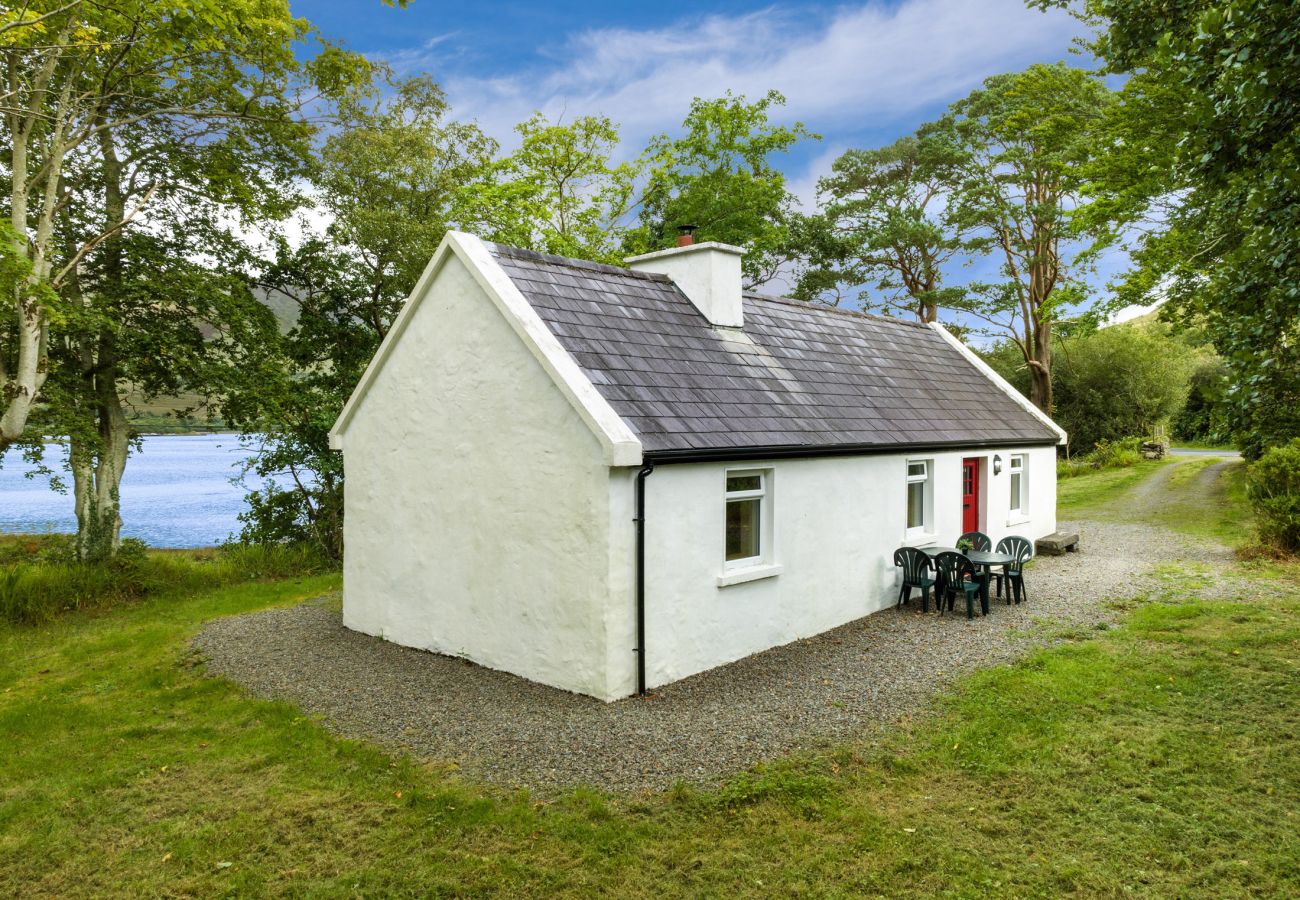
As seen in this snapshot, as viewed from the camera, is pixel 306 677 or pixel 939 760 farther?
pixel 306 677

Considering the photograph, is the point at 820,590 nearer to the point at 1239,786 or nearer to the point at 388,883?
the point at 1239,786

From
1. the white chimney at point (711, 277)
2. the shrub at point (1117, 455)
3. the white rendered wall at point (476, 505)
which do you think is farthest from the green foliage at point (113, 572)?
the shrub at point (1117, 455)

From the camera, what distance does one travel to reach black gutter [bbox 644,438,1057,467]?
8.76 meters

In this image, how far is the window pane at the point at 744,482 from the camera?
1016 cm

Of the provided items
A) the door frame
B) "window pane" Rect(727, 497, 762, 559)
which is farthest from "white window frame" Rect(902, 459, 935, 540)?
"window pane" Rect(727, 497, 762, 559)

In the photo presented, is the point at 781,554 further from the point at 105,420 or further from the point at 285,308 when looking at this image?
the point at 285,308

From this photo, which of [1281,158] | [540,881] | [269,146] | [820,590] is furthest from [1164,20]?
[269,146]

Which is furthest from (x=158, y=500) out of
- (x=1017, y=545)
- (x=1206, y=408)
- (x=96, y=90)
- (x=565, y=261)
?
(x=1206, y=408)

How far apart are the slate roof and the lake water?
11.8m

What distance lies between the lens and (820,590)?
36.8ft

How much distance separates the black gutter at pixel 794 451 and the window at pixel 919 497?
17.5 inches

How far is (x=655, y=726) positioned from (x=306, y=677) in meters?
4.91

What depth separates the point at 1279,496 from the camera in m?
16.2

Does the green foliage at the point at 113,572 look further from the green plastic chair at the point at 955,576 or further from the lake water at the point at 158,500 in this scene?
the green plastic chair at the point at 955,576
